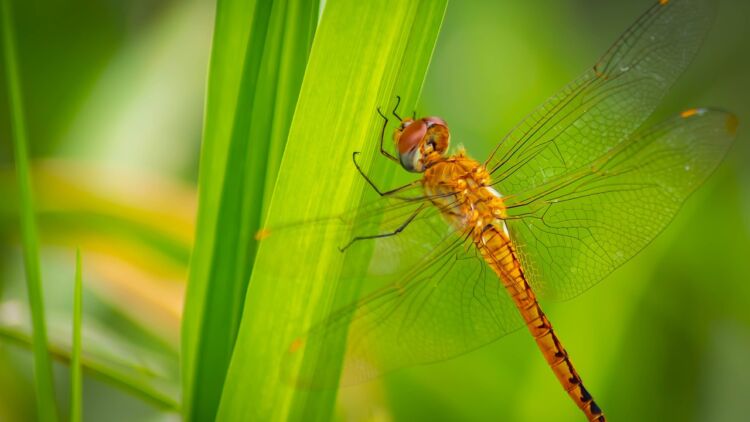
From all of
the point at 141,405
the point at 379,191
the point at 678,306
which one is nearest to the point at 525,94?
the point at 678,306

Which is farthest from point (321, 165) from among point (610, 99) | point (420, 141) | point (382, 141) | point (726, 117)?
point (726, 117)

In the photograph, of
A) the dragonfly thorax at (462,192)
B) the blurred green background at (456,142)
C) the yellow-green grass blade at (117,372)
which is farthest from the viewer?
the blurred green background at (456,142)

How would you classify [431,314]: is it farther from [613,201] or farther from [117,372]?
[117,372]

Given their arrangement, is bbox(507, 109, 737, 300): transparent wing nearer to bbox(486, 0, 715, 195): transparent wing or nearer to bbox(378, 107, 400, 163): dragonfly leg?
bbox(486, 0, 715, 195): transparent wing

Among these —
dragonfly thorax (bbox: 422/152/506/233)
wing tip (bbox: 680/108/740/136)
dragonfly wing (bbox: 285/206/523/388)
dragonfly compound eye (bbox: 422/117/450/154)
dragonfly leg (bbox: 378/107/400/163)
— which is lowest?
dragonfly wing (bbox: 285/206/523/388)

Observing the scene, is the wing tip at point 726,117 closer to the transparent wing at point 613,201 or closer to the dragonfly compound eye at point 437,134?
the transparent wing at point 613,201

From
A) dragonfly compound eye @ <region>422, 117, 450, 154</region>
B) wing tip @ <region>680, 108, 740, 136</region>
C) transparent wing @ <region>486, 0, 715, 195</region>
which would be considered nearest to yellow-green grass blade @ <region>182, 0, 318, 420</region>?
dragonfly compound eye @ <region>422, 117, 450, 154</region>

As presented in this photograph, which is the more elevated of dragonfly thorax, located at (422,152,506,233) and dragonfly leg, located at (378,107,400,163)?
dragonfly thorax, located at (422,152,506,233)

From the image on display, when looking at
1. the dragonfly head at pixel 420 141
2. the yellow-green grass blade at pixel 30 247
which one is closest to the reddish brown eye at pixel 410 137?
the dragonfly head at pixel 420 141
